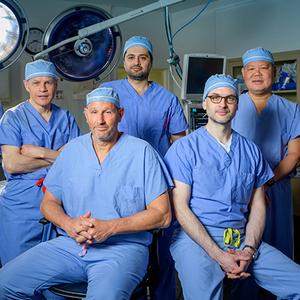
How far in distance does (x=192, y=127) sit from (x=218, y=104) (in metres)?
1.65

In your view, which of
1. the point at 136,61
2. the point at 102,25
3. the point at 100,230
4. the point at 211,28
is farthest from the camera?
the point at 211,28

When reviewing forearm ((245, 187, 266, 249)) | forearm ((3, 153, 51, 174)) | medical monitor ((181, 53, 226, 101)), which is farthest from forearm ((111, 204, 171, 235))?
medical monitor ((181, 53, 226, 101))

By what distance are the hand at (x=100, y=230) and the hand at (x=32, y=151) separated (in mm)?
537

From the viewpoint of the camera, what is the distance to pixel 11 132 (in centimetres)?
198

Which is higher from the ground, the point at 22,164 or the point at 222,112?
the point at 222,112

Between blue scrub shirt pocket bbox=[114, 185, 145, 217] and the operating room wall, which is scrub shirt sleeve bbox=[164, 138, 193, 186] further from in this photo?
the operating room wall

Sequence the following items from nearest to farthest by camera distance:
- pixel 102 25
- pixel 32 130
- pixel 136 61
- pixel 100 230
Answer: pixel 100 230, pixel 102 25, pixel 32 130, pixel 136 61

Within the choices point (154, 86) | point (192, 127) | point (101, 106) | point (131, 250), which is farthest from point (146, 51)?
point (192, 127)

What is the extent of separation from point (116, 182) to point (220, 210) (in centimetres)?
44

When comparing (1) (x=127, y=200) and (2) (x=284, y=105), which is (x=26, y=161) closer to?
(1) (x=127, y=200)

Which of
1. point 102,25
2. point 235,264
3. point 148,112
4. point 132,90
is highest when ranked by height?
point 102,25

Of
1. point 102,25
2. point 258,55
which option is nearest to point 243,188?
point 258,55

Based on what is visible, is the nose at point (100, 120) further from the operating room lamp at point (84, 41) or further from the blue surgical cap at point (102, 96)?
the operating room lamp at point (84, 41)

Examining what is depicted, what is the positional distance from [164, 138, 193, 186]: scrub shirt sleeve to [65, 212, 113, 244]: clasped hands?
0.35m
